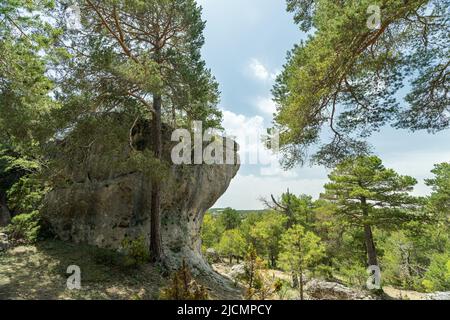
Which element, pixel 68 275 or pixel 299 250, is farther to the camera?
pixel 299 250

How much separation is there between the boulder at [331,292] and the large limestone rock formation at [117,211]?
7.71 meters

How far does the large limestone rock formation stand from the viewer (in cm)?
1038

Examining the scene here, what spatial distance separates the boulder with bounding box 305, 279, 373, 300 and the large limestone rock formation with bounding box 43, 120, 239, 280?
25.3 ft

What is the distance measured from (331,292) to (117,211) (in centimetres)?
1286

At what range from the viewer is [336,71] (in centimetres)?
612

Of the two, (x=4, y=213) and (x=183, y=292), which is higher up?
(x=4, y=213)

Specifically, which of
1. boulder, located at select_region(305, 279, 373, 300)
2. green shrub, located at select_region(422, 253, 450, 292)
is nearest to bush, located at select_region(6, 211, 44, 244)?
boulder, located at select_region(305, 279, 373, 300)

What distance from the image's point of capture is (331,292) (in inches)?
572

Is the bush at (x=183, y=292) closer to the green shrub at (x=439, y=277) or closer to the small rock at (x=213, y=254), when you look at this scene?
the green shrub at (x=439, y=277)

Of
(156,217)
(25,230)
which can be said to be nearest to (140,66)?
(156,217)

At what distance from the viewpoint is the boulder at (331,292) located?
13.9 meters

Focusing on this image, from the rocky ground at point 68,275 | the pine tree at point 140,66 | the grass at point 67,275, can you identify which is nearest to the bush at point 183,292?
the rocky ground at point 68,275

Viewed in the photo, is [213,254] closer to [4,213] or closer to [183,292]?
[4,213]
